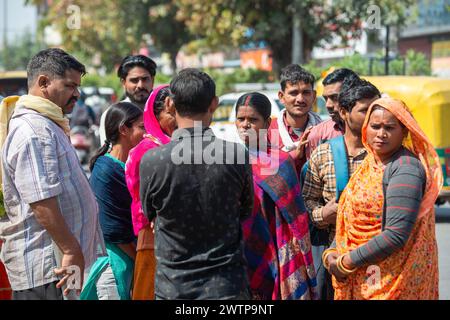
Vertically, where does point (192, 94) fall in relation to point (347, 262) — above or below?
above

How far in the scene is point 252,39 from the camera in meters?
23.5

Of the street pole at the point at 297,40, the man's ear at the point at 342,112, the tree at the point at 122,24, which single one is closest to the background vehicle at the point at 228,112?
the street pole at the point at 297,40

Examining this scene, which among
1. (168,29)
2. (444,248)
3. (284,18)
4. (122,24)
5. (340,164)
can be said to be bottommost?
(444,248)

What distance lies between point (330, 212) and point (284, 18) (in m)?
18.7

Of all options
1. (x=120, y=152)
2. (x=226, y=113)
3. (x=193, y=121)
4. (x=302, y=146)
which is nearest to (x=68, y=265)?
(x=193, y=121)

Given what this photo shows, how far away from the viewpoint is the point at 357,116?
4676mm

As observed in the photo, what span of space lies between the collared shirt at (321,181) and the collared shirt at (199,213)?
1178 millimetres

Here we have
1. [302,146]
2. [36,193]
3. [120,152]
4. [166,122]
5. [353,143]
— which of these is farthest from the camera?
[302,146]

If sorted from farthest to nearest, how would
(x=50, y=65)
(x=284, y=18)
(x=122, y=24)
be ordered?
(x=122, y=24), (x=284, y=18), (x=50, y=65)

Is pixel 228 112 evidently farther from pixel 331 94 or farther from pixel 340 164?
pixel 340 164

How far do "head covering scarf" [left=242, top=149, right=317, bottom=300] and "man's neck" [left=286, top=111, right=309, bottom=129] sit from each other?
1272mm

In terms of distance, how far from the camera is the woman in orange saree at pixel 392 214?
386cm

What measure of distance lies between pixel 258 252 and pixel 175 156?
1.01 meters
